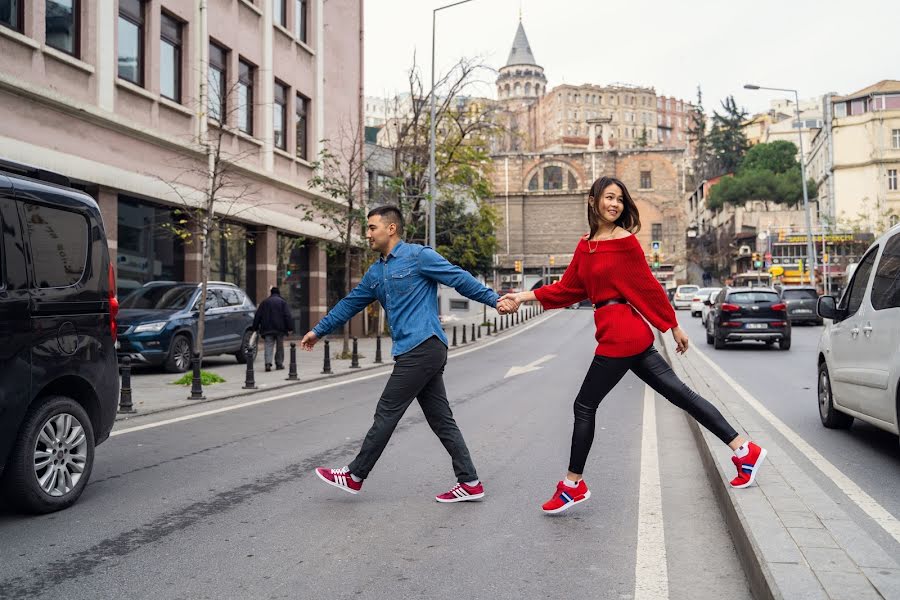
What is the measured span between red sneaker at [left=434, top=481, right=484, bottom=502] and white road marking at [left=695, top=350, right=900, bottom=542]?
95.5 inches

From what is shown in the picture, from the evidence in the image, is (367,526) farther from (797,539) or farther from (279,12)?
(279,12)

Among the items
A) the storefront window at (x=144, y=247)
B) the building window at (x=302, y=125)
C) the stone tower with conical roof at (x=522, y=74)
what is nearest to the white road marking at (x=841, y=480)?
the storefront window at (x=144, y=247)

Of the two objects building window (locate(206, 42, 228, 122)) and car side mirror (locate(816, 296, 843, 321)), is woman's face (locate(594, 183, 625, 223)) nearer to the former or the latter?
car side mirror (locate(816, 296, 843, 321))

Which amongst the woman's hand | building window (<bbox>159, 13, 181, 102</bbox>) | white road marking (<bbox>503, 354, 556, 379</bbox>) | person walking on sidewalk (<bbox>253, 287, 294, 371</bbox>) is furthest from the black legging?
building window (<bbox>159, 13, 181, 102</bbox>)

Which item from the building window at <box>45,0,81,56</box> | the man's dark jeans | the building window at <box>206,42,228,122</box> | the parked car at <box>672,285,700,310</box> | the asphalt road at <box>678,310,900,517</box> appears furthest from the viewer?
the parked car at <box>672,285,700,310</box>

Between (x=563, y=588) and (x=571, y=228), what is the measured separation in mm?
90894

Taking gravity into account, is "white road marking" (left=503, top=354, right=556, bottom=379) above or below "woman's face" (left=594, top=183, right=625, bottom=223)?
below

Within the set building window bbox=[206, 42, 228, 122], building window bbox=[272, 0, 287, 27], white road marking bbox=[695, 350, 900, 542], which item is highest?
building window bbox=[272, 0, 287, 27]

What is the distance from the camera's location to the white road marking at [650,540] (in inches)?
158

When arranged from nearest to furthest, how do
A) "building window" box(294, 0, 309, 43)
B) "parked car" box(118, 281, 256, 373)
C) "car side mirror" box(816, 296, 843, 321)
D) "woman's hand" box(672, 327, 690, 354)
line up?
1. "woman's hand" box(672, 327, 690, 354)
2. "car side mirror" box(816, 296, 843, 321)
3. "parked car" box(118, 281, 256, 373)
4. "building window" box(294, 0, 309, 43)

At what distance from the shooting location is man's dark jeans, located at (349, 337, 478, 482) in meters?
5.54

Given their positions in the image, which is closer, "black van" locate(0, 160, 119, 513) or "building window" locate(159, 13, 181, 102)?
"black van" locate(0, 160, 119, 513)

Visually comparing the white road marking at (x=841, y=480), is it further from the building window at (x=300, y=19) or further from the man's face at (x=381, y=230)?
the building window at (x=300, y=19)

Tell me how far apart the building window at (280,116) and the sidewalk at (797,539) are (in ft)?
69.4
